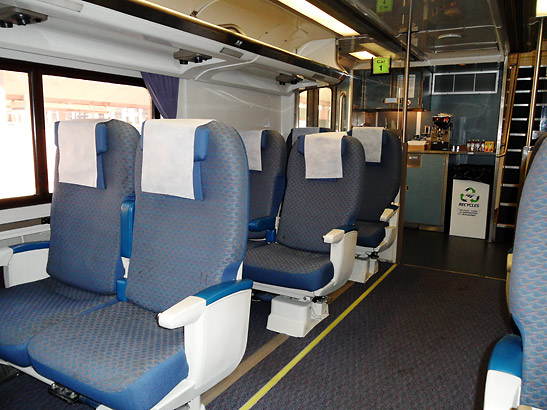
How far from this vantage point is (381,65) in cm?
500

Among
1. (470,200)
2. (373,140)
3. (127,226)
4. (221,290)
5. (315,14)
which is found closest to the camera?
(221,290)

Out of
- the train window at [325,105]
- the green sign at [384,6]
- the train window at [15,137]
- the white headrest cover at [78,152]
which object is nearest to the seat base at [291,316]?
the white headrest cover at [78,152]

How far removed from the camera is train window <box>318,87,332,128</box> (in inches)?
250

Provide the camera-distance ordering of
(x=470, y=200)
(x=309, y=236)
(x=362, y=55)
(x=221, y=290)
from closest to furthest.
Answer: (x=221, y=290), (x=309, y=236), (x=470, y=200), (x=362, y=55)

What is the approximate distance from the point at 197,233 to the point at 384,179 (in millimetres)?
2603

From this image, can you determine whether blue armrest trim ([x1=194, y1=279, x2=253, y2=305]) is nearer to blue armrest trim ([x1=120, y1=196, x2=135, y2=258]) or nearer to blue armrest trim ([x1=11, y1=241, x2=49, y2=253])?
blue armrest trim ([x1=120, y1=196, x2=135, y2=258])

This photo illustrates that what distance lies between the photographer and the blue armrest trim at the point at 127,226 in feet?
6.94

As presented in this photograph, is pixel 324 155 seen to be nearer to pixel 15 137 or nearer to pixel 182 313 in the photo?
pixel 182 313

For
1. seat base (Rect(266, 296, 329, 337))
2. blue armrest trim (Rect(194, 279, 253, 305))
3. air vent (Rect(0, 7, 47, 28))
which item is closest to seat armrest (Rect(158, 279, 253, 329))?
blue armrest trim (Rect(194, 279, 253, 305))

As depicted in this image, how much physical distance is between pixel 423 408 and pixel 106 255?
1.78 meters

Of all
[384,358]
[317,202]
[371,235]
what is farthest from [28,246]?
[371,235]

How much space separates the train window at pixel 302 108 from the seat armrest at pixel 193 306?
4.63 meters

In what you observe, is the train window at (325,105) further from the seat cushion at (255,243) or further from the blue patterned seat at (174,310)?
the blue patterned seat at (174,310)

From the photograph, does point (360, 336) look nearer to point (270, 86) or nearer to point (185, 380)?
point (185, 380)
